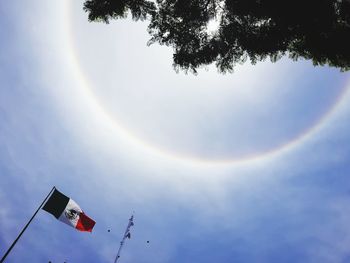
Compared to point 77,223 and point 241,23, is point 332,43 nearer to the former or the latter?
point 241,23

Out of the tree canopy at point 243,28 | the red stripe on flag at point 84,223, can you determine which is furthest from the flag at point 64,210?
the tree canopy at point 243,28

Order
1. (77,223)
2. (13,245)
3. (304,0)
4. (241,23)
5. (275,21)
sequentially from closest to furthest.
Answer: (304,0), (275,21), (241,23), (13,245), (77,223)

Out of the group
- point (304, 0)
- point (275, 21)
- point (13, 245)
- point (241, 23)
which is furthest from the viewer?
point (13, 245)

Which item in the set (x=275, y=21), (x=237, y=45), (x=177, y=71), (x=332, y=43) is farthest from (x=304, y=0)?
(x=177, y=71)

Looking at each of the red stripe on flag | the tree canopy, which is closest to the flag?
the red stripe on flag

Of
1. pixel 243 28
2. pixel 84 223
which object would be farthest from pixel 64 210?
pixel 243 28

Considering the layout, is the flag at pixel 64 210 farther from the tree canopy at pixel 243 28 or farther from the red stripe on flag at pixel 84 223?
the tree canopy at pixel 243 28

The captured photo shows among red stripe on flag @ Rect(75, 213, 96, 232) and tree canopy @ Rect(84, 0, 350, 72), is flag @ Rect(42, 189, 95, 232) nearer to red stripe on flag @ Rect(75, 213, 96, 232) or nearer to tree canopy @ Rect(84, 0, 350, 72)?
red stripe on flag @ Rect(75, 213, 96, 232)
